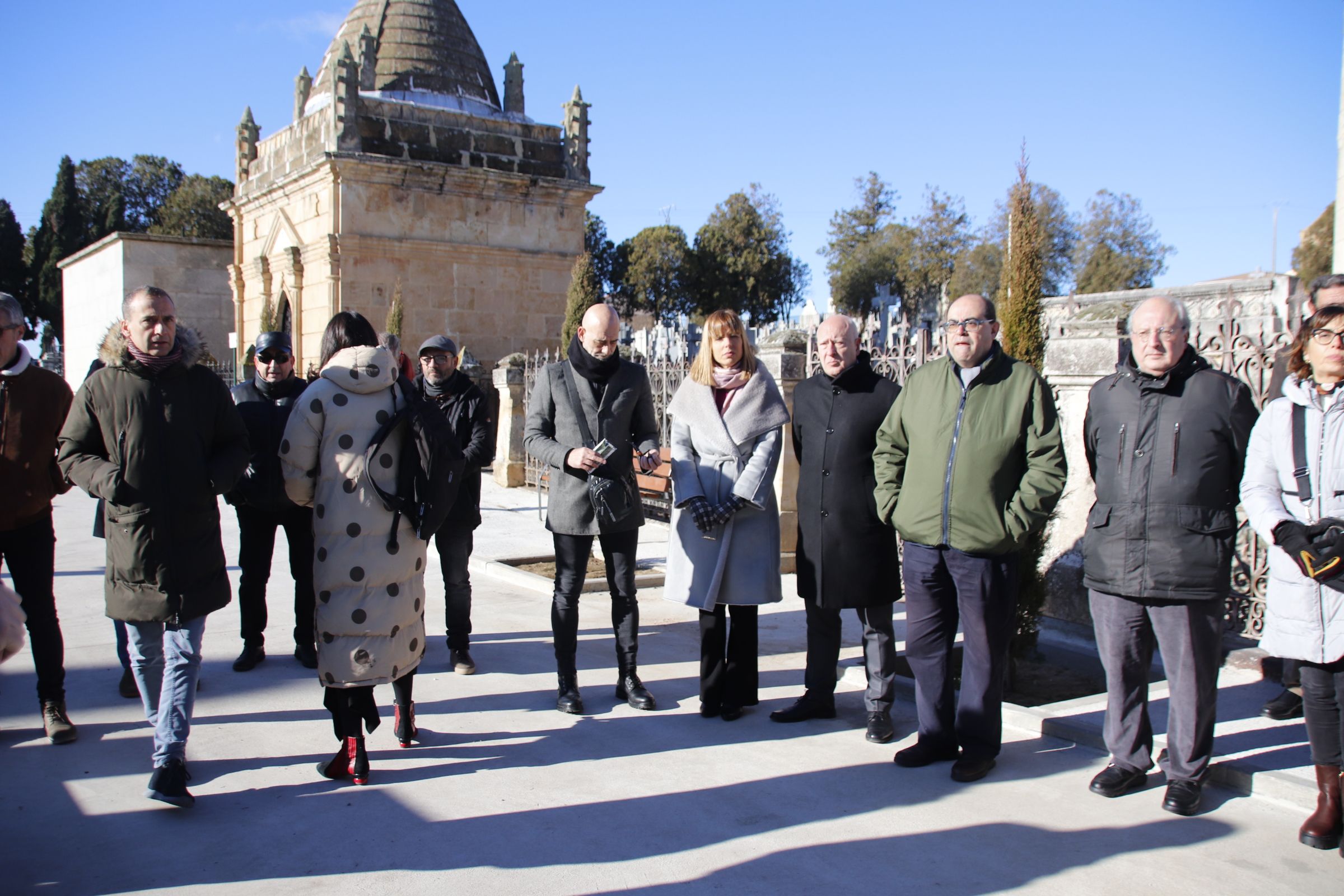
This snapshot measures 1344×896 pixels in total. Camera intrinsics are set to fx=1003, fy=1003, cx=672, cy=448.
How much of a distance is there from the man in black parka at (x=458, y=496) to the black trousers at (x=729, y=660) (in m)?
1.46

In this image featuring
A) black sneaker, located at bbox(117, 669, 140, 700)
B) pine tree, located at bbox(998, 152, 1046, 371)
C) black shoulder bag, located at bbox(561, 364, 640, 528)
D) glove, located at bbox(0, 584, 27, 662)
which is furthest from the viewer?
pine tree, located at bbox(998, 152, 1046, 371)

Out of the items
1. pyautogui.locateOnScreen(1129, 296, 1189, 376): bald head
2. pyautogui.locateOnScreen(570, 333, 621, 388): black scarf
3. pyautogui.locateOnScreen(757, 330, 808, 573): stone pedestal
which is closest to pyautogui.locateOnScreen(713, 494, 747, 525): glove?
pyautogui.locateOnScreen(570, 333, 621, 388): black scarf

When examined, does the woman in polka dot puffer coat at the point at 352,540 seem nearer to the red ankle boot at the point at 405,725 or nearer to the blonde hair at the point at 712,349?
the red ankle boot at the point at 405,725

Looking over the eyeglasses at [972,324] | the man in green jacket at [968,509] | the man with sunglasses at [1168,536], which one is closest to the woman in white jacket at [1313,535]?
the man with sunglasses at [1168,536]

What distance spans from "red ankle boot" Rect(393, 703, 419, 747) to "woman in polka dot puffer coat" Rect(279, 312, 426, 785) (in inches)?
10.7

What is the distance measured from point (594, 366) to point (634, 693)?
163 cm

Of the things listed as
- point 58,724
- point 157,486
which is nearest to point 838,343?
point 157,486

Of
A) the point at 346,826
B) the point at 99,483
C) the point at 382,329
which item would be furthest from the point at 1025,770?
the point at 382,329

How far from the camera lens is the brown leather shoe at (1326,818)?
341cm

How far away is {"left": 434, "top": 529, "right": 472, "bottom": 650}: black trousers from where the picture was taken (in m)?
5.59

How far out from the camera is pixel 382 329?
1998cm

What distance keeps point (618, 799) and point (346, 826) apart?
0.99m

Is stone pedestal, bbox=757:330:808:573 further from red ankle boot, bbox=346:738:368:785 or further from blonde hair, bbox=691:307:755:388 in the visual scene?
red ankle boot, bbox=346:738:368:785

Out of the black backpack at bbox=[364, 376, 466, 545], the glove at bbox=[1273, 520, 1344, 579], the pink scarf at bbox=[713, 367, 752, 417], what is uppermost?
the pink scarf at bbox=[713, 367, 752, 417]
